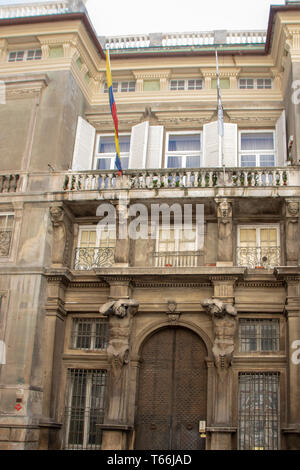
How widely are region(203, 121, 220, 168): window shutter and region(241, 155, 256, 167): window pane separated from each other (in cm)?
136

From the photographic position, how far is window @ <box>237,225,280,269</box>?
727 inches

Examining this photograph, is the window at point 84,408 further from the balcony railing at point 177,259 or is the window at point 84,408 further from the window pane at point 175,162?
the window pane at point 175,162

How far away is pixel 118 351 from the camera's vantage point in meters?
17.2

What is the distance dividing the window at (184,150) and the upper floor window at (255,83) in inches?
108

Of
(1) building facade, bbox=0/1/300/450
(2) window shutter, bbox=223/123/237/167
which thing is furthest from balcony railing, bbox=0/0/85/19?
(2) window shutter, bbox=223/123/237/167

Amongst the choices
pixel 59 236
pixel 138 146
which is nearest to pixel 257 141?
pixel 138 146

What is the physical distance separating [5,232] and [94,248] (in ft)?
9.87

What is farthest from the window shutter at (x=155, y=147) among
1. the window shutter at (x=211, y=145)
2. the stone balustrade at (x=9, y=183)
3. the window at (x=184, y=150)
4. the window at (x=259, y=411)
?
the window at (x=259, y=411)

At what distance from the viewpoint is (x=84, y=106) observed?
21.8 metres

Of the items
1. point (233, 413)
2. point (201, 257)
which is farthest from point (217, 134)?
point (233, 413)

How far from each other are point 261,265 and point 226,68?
811cm

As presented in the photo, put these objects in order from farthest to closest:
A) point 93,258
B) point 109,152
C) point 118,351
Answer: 1. point 109,152
2. point 93,258
3. point 118,351

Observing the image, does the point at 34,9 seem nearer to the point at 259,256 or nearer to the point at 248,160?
the point at 248,160

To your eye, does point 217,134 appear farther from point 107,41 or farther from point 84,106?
point 107,41
